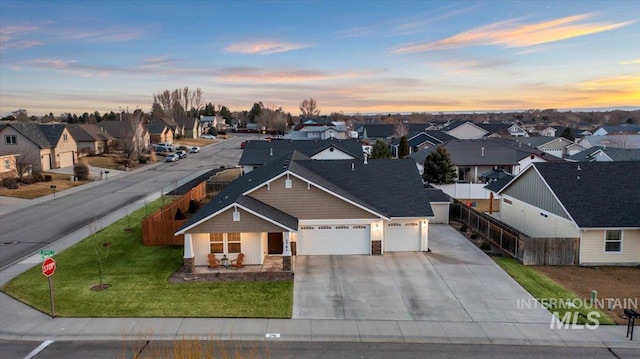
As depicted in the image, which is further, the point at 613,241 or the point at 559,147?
the point at 559,147

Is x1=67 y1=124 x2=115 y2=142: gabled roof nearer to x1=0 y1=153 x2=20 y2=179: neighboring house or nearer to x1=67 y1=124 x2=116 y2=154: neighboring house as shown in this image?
x1=67 y1=124 x2=116 y2=154: neighboring house

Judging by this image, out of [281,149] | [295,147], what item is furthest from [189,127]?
[281,149]

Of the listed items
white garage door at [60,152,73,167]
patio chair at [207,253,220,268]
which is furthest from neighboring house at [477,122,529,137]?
patio chair at [207,253,220,268]

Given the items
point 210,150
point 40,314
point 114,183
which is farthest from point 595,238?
point 210,150

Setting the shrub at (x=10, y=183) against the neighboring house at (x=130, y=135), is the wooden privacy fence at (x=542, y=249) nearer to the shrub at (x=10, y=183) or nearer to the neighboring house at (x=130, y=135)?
the shrub at (x=10, y=183)

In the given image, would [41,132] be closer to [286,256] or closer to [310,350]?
[286,256]

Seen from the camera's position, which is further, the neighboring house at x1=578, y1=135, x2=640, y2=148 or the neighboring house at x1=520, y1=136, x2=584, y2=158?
the neighboring house at x1=578, y1=135, x2=640, y2=148
